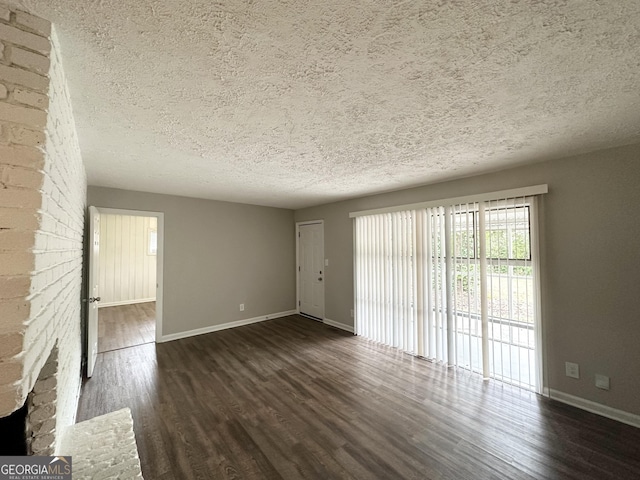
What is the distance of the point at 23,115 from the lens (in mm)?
845

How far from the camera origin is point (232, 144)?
2.12 m

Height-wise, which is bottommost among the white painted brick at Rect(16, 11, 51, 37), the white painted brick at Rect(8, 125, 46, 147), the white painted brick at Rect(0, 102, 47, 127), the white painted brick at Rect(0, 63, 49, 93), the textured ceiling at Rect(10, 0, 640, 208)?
the white painted brick at Rect(8, 125, 46, 147)

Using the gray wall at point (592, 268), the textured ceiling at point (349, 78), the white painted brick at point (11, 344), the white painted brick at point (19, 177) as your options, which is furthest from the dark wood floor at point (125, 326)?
the gray wall at point (592, 268)

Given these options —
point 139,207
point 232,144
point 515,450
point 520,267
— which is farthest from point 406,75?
point 139,207

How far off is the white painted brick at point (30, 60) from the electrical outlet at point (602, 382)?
4.12 m

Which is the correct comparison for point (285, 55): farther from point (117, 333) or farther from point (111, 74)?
point (117, 333)

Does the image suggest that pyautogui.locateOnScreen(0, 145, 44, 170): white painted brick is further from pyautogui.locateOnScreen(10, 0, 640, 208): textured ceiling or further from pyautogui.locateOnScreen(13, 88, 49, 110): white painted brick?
pyautogui.locateOnScreen(10, 0, 640, 208): textured ceiling

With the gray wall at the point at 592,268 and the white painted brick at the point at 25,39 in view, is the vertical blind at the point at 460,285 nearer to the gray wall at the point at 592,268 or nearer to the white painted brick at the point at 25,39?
the gray wall at the point at 592,268

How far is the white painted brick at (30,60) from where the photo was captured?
864 millimetres

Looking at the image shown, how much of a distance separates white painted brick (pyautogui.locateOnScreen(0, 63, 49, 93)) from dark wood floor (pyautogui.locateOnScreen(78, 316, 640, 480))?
7.30ft

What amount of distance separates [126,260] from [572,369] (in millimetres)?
8809

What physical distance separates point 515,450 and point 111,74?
3.46 meters

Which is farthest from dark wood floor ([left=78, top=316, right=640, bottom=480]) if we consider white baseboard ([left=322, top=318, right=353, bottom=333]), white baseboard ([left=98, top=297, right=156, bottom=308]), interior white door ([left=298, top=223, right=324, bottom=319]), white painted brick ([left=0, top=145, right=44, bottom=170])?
white baseboard ([left=98, top=297, right=156, bottom=308])

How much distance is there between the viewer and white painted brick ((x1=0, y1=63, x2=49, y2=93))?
0.83 meters
